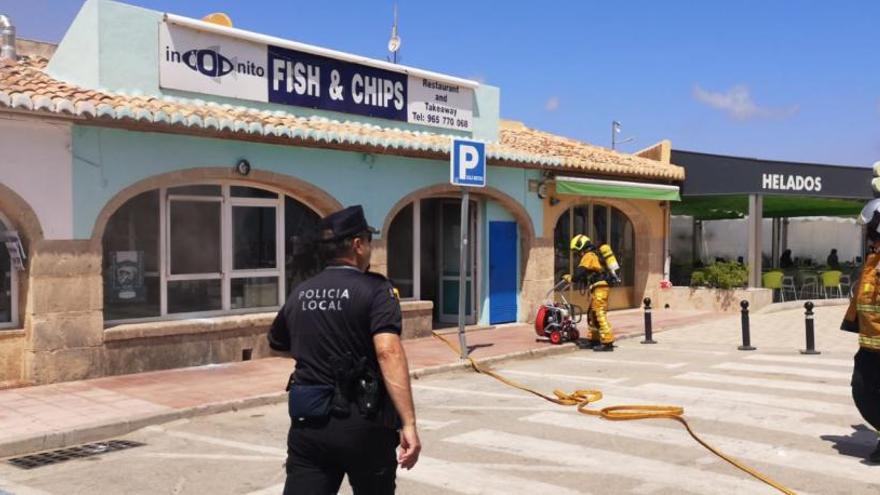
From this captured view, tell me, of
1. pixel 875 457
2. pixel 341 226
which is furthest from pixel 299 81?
pixel 341 226

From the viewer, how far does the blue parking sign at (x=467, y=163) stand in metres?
10.5

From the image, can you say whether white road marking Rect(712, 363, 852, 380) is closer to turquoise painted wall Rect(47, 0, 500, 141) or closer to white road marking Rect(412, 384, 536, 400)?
white road marking Rect(412, 384, 536, 400)

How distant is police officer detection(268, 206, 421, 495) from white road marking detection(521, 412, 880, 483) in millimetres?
3990

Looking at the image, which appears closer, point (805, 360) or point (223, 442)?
point (223, 442)

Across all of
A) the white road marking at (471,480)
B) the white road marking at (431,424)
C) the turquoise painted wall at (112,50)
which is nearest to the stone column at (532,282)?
the turquoise painted wall at (112,50)

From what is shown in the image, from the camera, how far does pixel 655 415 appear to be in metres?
7.32

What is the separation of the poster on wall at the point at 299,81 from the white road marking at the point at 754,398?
21.6 ft

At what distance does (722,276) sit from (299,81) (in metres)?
11.3

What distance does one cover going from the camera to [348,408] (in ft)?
10.0

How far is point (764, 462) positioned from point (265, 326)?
7.21 m

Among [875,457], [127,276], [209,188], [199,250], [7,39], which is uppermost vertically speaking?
[7,39]

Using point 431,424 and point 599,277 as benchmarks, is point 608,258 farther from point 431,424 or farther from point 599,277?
point 431,424

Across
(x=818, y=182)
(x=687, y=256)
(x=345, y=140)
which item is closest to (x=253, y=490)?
(x=345, y=140)

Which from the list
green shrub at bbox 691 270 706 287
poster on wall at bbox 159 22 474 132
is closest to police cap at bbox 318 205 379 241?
poster on wall at bbox 159 22 474 132
